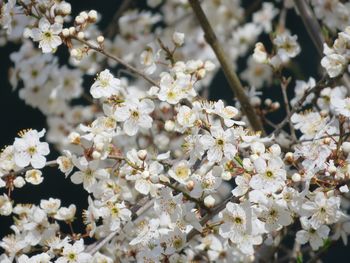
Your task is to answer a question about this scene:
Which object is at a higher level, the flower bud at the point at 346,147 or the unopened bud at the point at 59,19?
the unopened bud at the point at 59,19

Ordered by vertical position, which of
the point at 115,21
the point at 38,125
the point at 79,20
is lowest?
the point at 38,125

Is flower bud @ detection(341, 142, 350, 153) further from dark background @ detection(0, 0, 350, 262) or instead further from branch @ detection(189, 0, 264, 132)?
dark background @ detection(0, 0, 350, 262)

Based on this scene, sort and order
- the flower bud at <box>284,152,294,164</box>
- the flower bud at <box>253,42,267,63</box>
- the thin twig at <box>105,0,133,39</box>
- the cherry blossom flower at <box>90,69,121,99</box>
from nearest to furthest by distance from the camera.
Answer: the flower bud at <box>284,152,294,164</box> → the cherry blossom flower at <box>90,69,121,99</box> → the flower bud at <box>253,42,267,63</box> → the thin twig at <box>105,0,133,39</box>

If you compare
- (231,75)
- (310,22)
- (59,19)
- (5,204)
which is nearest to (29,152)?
(5,204)

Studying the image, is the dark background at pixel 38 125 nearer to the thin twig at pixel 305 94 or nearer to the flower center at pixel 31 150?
the thin twig at pixel 305 94

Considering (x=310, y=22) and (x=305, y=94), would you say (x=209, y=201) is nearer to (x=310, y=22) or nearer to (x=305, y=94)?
(x=305, y=94)

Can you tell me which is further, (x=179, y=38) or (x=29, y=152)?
(x=179, y=38)

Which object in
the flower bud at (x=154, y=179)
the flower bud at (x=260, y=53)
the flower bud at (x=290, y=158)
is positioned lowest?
the flower bud at (x=290, y=158)

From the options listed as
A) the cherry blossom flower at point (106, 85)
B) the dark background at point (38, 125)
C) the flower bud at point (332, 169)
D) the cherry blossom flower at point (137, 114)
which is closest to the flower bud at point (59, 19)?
the cherry blossom flower at point (106, 85)

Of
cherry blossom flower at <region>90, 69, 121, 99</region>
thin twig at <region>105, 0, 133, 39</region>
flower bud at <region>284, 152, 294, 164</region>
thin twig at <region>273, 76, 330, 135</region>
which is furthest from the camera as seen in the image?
thin twig at <region>105, 0, 133, 39</region>

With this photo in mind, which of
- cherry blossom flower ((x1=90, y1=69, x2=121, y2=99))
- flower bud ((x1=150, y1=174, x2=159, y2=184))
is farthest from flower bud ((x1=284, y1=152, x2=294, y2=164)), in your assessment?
cherry blossom flower ((x1=90, y1=69, x2=121, y2=99))

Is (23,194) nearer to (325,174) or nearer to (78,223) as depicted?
(78,223)
